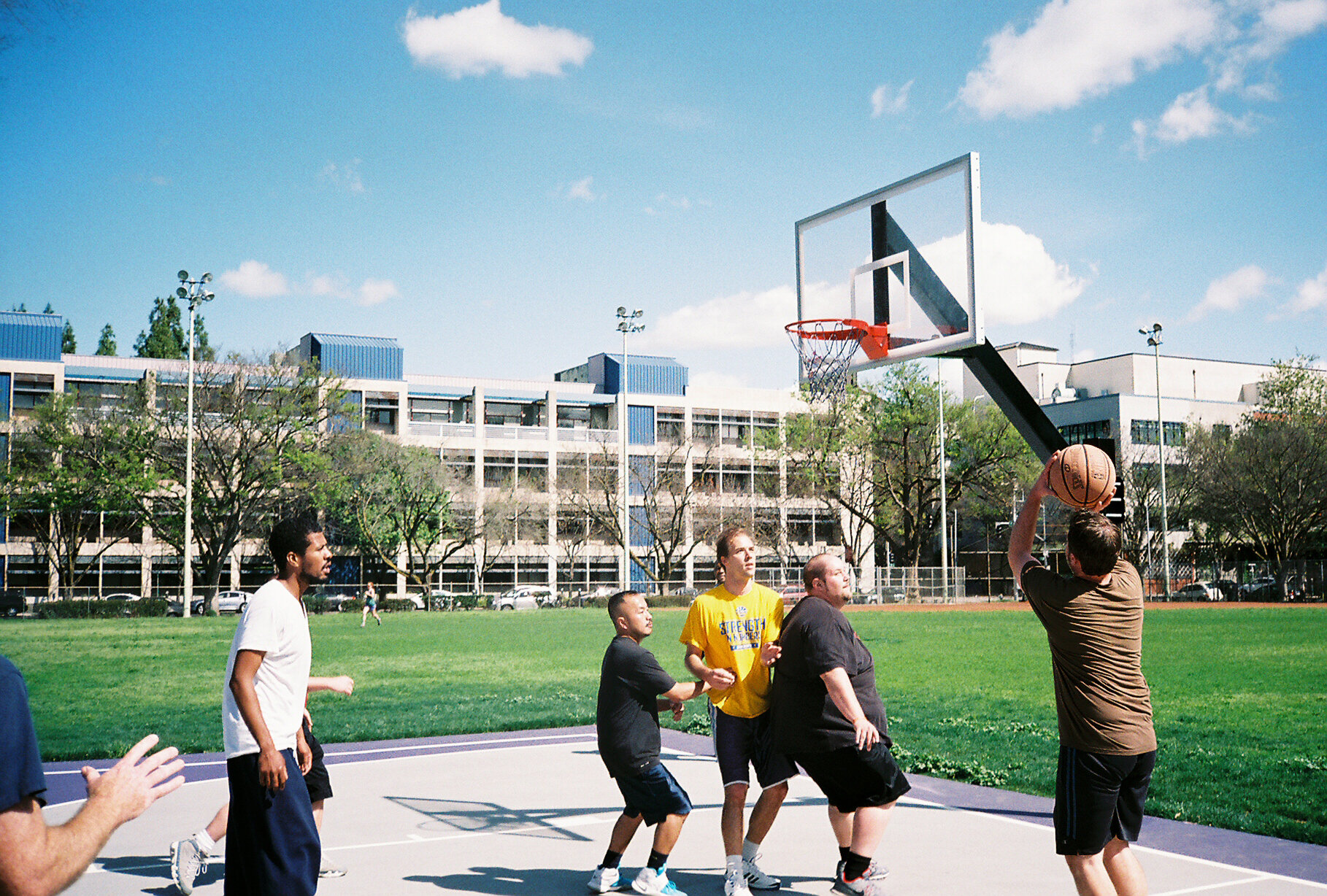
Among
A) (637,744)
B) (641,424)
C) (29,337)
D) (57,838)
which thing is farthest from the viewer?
(641,424)

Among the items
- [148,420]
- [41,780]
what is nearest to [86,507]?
[148,420]

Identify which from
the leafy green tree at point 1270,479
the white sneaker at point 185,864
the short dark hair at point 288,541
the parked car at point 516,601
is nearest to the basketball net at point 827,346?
the short dark hair at point 288,541

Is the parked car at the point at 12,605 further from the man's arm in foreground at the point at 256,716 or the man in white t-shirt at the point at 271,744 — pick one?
the man's arm in foreground at the point at 256,716

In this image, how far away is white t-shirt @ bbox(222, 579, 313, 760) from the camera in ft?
18.1

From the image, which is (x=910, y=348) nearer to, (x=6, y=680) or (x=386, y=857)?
(x=386, y=857)

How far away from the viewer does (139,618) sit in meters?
52.8

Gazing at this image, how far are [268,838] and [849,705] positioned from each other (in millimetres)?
3216

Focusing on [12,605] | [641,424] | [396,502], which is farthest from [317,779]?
[641,424]

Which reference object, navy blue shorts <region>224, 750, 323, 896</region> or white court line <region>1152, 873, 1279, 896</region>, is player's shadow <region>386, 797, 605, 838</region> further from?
white court line <region>1152, 873, 1279, 896</region>

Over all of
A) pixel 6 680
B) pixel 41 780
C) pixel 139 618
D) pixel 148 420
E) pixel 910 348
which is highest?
pixel 148 420

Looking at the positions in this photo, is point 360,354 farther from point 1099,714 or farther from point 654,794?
point 1099,714

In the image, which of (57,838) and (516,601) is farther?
(516,601)

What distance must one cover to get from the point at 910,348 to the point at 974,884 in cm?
512

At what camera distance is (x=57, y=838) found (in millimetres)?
2605
